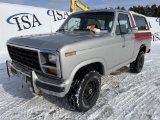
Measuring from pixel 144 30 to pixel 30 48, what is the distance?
4.01m

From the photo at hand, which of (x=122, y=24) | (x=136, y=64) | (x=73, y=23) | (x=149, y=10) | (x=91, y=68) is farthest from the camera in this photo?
(x=149, y=10)

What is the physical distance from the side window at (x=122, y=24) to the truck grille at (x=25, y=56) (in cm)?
200

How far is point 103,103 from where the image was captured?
3.94 m

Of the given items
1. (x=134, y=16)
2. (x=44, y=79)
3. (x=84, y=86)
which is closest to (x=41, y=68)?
(x=44, y=79)

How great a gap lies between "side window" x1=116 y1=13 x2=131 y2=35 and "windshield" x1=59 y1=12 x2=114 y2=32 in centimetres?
23

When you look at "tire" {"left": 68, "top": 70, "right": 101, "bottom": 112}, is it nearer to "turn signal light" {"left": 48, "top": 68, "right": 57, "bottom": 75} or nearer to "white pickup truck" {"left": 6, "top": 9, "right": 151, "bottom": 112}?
"white pickup truck" {"left": 6, "top": 9, "right": 151, "bottom": 112}

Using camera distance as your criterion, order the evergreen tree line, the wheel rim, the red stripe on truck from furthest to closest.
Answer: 1. the evergreen tree line
2. the red stripe on truck
3. the wheel rim

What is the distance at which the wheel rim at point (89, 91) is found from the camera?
366cm

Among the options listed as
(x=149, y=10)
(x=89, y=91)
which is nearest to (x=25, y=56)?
(x=89, y=91)

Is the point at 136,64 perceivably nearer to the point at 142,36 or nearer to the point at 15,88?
the point at 142,36

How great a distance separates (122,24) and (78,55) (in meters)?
1.95

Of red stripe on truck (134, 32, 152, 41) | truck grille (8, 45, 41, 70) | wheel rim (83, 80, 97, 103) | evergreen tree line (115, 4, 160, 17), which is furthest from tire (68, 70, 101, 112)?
evergreen tree line (115, 4, 160, 17)

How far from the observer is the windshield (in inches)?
170

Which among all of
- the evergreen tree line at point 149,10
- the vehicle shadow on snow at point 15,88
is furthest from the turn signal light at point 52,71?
the evergreen tree line at point 149,10
